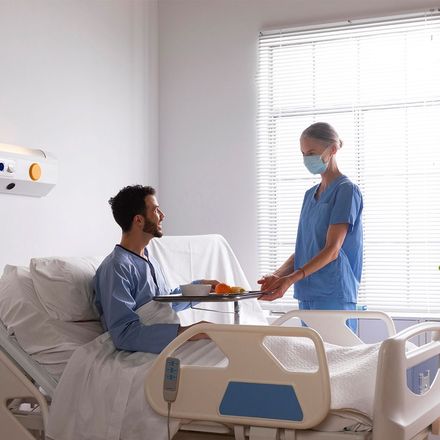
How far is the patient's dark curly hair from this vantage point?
2.95 meters

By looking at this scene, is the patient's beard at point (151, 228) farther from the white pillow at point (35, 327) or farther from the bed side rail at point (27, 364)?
the bed side rail at point (27, 364)

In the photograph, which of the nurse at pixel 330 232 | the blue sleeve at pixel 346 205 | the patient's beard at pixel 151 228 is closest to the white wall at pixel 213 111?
the nurse at pixel 330 232

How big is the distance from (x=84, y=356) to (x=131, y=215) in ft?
2.08

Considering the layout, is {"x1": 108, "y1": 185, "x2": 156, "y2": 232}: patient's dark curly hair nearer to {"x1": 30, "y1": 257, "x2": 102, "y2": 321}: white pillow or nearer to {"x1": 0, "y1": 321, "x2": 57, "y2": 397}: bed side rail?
{"x1": 30, "y1": 257, "x2": 102, "y2": 321}: white pillow

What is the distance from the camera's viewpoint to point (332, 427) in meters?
2.18

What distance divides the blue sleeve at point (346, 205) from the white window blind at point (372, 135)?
896 millimetres

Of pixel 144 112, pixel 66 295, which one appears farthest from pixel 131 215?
pixel 144 112

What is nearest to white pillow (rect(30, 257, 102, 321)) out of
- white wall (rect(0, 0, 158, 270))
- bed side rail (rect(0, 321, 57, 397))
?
bed side rail (rect(0, 321, 57, 397))

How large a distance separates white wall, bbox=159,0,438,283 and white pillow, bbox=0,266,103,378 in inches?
70.5

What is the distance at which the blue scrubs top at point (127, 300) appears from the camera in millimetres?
2613

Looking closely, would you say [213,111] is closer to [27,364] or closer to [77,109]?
[77,109]

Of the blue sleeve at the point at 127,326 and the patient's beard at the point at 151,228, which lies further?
the patient's beard at the point at 151,228

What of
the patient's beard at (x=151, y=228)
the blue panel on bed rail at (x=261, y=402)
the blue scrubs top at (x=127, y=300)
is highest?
→ the patient's beard at (x=151, y=228)

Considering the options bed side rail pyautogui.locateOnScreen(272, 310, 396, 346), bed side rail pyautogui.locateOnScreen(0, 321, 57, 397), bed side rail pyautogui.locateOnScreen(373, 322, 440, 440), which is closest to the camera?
bed side rail pyautogui.locateOnScreen(373, 322, 440, 440)
